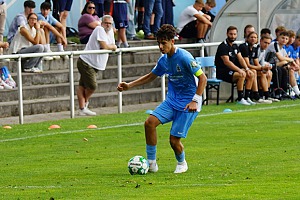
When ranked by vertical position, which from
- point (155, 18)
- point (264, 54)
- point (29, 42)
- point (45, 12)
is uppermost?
point (45, 12)

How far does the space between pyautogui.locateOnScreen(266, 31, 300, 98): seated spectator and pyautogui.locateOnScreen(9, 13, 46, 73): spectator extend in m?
6.24

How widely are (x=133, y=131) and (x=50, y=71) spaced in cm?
555

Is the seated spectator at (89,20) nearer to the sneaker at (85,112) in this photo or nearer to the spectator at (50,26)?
the spectator at (50,26)

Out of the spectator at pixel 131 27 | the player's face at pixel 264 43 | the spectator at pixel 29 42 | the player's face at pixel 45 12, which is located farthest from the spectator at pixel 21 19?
the player's face at pixel 264 43

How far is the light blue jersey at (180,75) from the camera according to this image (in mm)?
12461

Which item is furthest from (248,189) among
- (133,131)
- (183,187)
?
(133,131)

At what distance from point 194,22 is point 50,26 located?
596cm

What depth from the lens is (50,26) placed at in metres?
23.4

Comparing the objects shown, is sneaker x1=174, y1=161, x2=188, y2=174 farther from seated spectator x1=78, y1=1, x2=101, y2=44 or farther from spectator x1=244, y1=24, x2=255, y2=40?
spectator x1=244, y1=24, x2=255, y2=40

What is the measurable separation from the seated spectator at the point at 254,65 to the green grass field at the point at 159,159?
9.65 feet

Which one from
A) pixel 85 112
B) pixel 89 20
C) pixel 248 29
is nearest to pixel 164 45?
pixel 85 112

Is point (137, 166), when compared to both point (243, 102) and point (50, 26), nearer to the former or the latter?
point (50, 26)

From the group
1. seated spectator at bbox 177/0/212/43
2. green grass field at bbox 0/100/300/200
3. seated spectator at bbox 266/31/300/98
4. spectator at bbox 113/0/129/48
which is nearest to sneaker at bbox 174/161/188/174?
green grass field at bbox 0/100/300/200

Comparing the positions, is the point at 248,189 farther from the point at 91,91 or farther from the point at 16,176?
the point at 91,91
